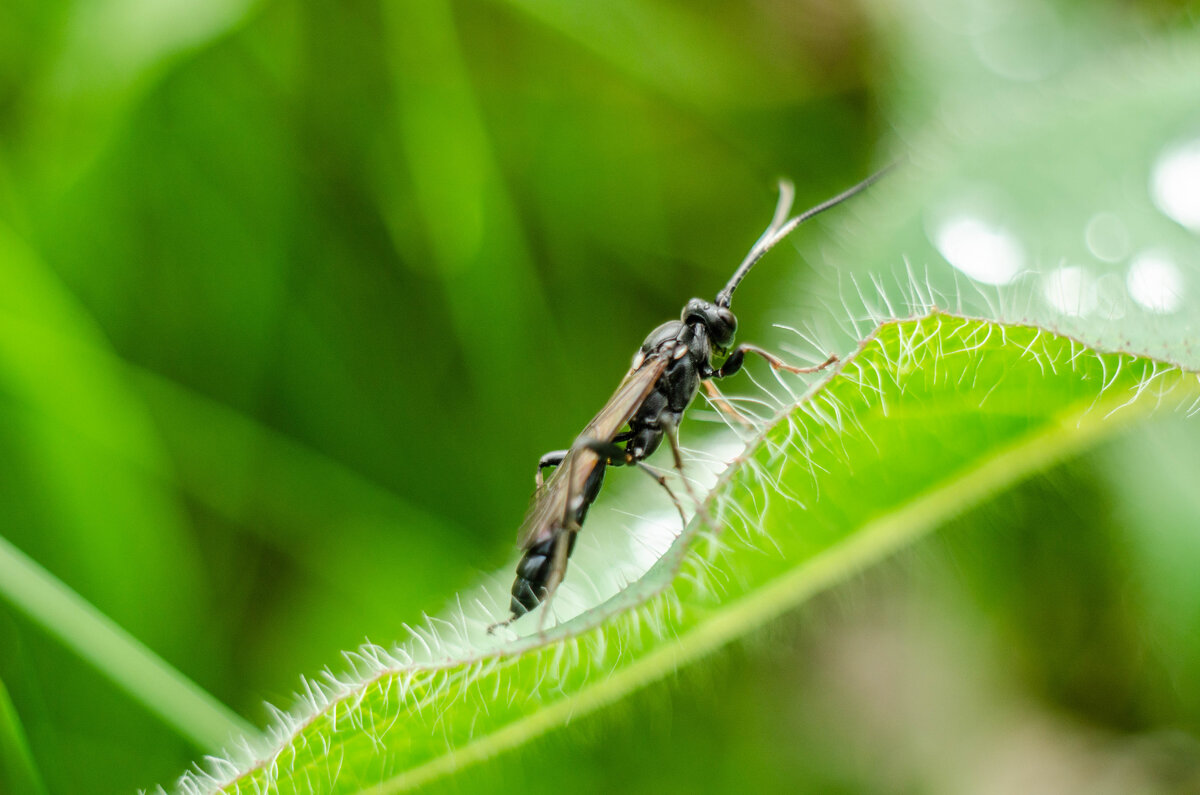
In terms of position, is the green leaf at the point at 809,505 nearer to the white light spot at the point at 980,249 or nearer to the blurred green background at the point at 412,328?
the white light spot at the point at 980,249

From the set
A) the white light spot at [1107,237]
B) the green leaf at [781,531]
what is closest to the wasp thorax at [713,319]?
the white light spot at [1107,237]

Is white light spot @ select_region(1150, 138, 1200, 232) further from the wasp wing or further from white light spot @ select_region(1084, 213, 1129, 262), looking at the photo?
the wasp wing

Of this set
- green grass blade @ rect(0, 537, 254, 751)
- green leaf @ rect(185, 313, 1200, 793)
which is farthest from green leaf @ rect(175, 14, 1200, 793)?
green grass blade @ rect(0, 537, 254, 751)

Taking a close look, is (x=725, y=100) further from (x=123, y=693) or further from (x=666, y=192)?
(x=123, y=693)

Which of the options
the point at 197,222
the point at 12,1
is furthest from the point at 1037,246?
the point at 12,1

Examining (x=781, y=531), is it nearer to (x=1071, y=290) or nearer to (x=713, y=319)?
(x=1071, y=290)

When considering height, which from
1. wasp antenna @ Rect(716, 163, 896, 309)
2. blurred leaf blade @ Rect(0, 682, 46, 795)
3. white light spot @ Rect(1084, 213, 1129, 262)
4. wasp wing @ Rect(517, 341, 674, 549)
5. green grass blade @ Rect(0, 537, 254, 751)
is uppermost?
wasp antenna @ Rect(716, 163, 896, 309)
